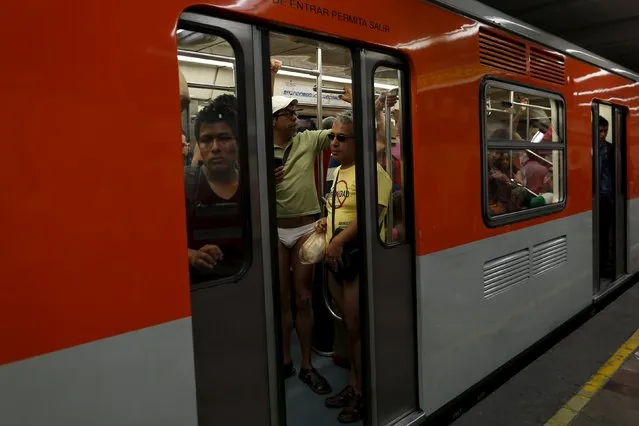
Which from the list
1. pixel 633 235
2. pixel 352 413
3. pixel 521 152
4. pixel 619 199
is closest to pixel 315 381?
pixel 352 413

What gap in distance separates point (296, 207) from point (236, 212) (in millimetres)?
1261

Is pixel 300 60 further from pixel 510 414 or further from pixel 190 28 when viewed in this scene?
pixel 510 414

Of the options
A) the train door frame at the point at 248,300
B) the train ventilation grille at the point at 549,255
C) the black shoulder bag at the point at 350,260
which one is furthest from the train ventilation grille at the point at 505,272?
the train door frame at the point at 248,300

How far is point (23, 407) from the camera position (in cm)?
A: 141

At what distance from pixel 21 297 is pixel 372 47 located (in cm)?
191

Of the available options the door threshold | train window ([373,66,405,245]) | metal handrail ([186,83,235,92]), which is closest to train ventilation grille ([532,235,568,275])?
the door threshold

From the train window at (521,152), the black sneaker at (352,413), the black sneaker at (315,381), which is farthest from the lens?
the train window at (521,152)

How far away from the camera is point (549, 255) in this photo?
4.20 metres

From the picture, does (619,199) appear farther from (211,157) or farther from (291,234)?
(211,157)

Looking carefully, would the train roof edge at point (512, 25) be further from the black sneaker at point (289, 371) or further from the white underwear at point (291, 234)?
the black sneaker at point (289, 371)

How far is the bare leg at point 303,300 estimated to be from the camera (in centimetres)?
324

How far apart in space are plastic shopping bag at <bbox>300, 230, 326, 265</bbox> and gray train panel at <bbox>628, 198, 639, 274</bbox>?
4.89 m

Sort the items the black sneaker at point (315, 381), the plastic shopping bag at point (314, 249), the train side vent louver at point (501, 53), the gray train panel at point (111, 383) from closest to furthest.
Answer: the gray train panel at point (111, 383) → the plastic shopping bag at point (314, 249) → the black sneaker at point (315, 381) → the train side vent louver at point (501, 53)

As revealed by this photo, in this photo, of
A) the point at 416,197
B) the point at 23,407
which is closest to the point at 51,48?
the point at 23,407
